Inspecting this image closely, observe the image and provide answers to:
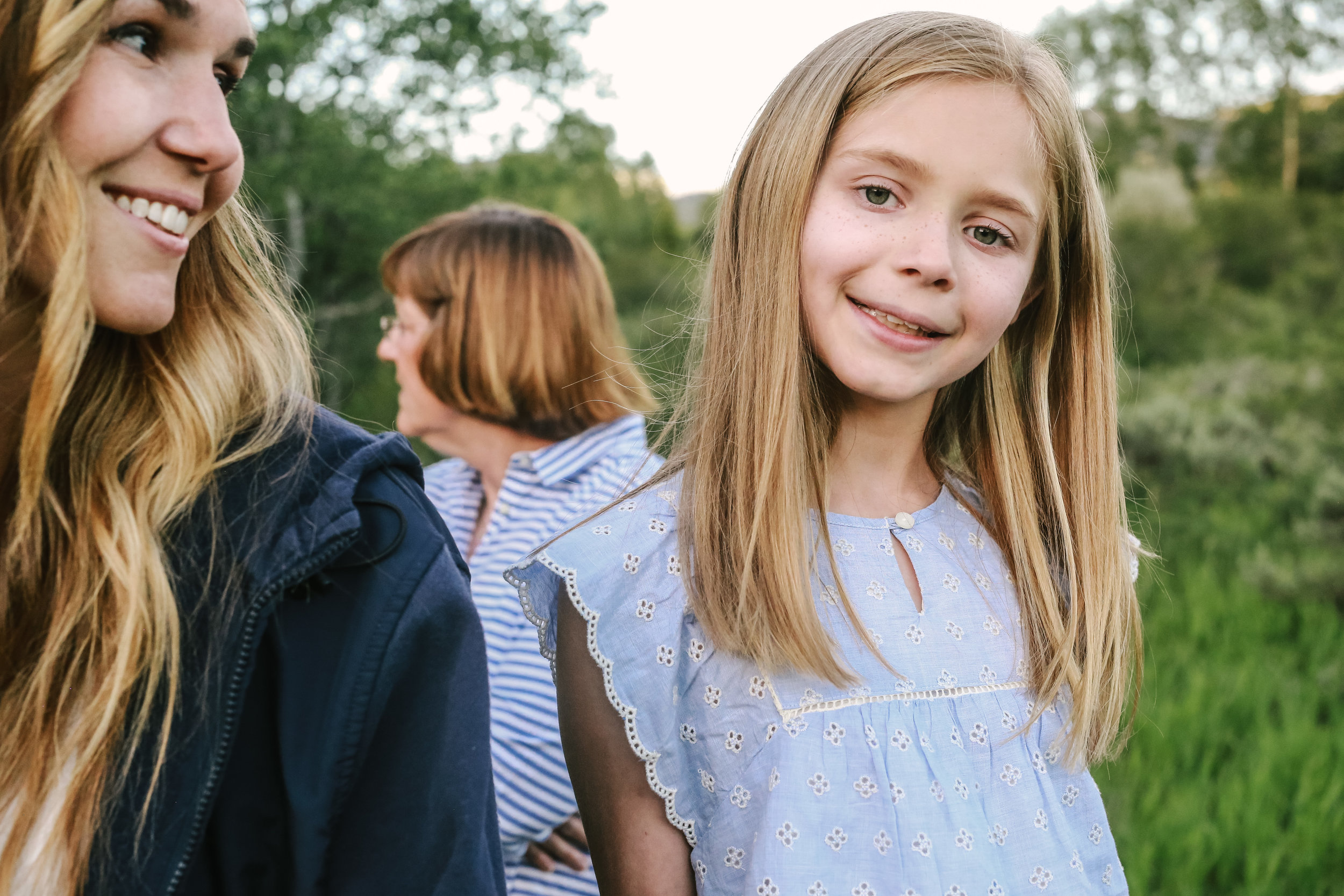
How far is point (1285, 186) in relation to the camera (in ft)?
66.2

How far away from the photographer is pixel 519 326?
9.41ft

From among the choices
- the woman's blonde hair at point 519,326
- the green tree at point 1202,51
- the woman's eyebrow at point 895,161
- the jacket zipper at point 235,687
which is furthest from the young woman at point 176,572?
the green tree at point 1202,51

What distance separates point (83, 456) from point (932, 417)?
1371 mm

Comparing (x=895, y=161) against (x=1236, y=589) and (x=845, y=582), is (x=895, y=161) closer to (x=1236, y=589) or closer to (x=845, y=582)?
(x=845, y=582)

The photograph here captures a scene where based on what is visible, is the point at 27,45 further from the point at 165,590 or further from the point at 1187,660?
→ the point at 1187,660

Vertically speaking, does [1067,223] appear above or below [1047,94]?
below

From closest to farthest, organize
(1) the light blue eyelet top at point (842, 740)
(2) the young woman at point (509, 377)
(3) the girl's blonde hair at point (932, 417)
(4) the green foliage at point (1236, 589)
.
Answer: (1) the light blue eyelet top at point (842, 740)
(3) the girl's blonde hair at point (932, 417)
(2) the young woman at point (509, 377)
(4) the green foliage at point (1236, 589)

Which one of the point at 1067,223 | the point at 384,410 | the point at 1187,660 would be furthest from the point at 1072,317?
the point at 384,410

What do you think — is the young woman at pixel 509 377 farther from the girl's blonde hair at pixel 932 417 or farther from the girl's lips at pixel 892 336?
the girl's lips at pixel 892 336

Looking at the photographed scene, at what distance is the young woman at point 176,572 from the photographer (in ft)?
3.74

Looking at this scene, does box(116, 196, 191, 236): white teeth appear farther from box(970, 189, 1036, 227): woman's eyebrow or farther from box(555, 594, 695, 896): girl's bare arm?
box(970, 189, 1036, 227): woman's eyebrow

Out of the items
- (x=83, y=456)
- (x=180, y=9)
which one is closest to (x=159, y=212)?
(x=180, y=9)

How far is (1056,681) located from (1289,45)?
79.4 feet

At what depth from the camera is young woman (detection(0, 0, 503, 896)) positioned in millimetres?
1140
